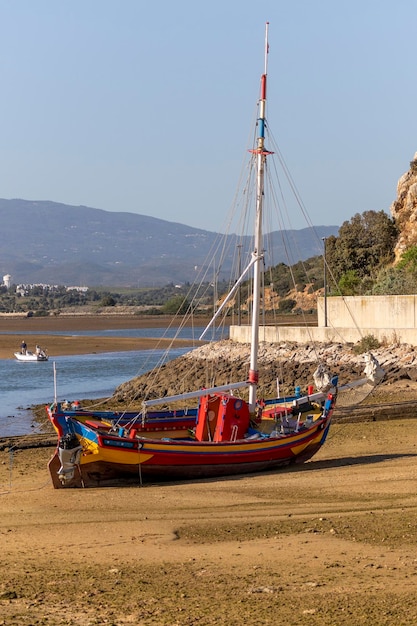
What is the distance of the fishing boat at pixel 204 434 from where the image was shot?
20.2 meters

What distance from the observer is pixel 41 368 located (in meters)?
60.3

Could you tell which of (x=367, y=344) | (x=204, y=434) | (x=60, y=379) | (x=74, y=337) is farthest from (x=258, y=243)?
(x=74, y=337)

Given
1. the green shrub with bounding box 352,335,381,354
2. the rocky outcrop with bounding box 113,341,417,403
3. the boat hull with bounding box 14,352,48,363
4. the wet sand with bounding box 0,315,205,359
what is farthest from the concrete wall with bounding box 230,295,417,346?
the boat hull with bounding box 14,352,48,363

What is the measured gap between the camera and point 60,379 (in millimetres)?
52562

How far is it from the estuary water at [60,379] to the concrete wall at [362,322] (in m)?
5.25

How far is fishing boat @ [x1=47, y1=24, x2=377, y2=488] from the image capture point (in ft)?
66.2

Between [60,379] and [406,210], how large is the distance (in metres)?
24.7

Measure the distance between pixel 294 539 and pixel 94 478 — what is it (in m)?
6.85

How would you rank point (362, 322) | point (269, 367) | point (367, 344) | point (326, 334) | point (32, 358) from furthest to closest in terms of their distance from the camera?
1. point (32, 358)
2. point (326, 334)
3. point (362, 322)
4. point (269, 367)
5. point (367, 344)

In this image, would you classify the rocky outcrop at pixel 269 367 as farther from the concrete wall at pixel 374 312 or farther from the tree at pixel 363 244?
the tree at pixel 363 244

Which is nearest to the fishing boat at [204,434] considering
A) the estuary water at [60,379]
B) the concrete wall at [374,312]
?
the estuary water at [60,379]

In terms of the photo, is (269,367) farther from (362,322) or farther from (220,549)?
(220,549)

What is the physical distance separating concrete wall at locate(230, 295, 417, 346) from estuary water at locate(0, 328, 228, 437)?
5.25 metres

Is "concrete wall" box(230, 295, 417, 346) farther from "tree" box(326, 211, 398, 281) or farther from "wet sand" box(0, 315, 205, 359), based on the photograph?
"tree" box(326, 211, 398, 281)
